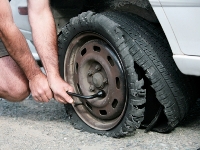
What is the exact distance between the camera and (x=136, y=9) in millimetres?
3459

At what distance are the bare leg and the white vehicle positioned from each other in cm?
45

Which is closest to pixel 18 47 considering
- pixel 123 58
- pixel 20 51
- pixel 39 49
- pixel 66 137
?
pixel 20 51

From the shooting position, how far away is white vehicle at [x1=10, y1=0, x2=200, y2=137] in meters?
2.90

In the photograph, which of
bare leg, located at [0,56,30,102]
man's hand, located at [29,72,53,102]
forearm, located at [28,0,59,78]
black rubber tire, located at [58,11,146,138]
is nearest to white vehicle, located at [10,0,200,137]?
black rubber tire, located at [58,11,146,138]

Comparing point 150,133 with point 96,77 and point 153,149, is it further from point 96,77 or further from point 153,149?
point 96,77

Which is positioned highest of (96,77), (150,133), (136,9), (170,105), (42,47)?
(42,47)

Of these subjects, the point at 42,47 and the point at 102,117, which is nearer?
the point at 42,47

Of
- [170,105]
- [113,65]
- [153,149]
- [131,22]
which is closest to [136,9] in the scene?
[131,22]

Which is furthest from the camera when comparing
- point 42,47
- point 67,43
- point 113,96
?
point 67,43

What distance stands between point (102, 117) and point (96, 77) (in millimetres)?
290

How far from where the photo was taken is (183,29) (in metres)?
2.86

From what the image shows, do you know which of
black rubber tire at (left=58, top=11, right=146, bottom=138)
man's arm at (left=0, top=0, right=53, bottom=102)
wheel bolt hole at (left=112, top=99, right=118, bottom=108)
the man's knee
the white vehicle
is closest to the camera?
man's arm at (left=0, top=0, right=53, bottom=102)

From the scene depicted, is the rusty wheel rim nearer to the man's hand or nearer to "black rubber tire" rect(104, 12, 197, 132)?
"black rubber tire" rect(104, 12, 197, 132)

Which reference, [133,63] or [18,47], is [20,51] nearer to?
[18,47]
